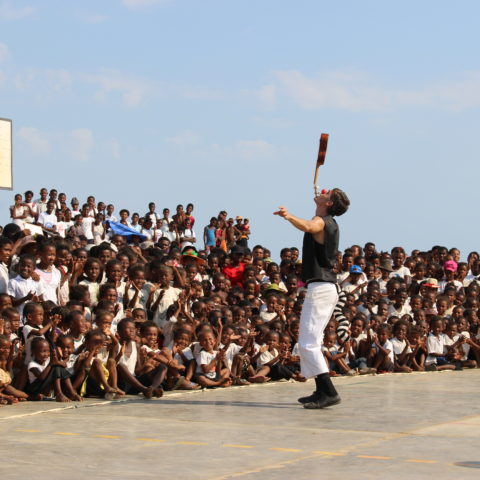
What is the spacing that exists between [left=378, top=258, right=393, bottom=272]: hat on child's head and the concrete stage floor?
6.87 m

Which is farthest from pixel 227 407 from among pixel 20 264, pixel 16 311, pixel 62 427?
pixel 20 264

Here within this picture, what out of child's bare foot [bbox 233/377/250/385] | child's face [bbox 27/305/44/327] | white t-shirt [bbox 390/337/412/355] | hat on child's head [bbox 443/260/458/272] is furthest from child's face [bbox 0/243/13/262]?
hat on child's head [bbox 443/260/458/272]

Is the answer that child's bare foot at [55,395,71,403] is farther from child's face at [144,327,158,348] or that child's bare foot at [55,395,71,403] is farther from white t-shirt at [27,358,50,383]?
child's face at [144,327,158,348]

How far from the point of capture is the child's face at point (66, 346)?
382 inches

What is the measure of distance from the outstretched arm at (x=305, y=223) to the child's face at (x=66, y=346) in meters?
2.78

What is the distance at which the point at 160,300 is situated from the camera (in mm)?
12047

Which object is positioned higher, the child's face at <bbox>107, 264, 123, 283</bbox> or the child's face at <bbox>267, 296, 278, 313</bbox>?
the child's face at <bbox>107, 264, 123, 283</bbox>

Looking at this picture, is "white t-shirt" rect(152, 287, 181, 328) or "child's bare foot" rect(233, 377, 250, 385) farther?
"white t-shirt" rect(152, 287, 181, 328)

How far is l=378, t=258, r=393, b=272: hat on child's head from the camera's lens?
1711 centimetres

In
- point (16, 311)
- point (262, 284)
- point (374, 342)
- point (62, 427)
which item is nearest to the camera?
point (62, 427)

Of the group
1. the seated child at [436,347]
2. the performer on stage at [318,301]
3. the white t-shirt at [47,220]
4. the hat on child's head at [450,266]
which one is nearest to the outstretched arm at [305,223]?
the performer on stage at [318,301]

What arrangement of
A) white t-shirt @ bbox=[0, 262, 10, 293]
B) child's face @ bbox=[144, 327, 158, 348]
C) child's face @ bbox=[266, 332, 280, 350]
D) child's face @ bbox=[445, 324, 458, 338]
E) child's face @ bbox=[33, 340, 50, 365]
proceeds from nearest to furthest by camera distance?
child's face @ bbox=[33, 340, 50, 365] → child's face @ bbox=[144, 327, 158, 348] → white t-shirt @ bbox=[0, 262, 10, 293] → child's face @ bbox=[266, 332, 280, 350] → child's face @ bbox=[445, 324, 458, 338]

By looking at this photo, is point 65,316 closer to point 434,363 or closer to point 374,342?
point 374,342

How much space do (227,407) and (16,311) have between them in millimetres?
2456
